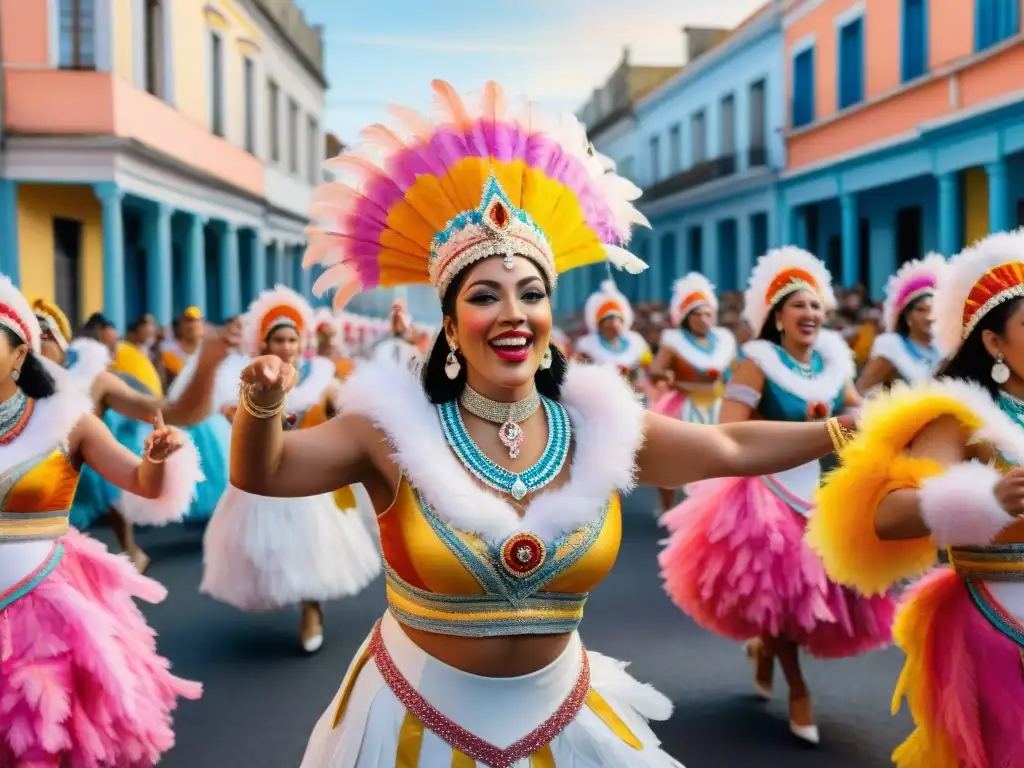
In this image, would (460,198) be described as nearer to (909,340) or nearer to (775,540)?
(775,540)

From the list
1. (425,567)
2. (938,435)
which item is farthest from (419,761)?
(938,435)

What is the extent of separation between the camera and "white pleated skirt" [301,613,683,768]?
2.65 meters

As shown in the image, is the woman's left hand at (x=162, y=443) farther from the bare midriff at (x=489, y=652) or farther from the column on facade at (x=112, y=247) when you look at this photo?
the column on facade at (x=112, y=247)

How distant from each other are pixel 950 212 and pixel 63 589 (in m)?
16.6

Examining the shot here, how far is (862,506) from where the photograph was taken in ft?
10.2

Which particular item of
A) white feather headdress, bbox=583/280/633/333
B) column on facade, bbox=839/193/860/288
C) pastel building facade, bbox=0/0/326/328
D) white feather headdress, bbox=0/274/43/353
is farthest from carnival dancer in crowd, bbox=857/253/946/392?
column on facade, bbox=839/193/860/288

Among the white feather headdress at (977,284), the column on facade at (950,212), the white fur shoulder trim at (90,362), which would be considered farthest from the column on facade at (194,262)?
the white feather headdress at (977,284)

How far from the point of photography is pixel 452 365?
2861 millimetres

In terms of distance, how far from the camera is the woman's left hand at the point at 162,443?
3484mm

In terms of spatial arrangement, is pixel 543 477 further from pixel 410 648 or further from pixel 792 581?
pixel 792 581

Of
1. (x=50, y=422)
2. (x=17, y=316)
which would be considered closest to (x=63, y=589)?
(x=50, y=422)

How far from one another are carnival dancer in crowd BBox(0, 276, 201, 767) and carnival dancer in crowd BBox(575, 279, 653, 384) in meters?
8.76

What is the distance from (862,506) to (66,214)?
18069mm

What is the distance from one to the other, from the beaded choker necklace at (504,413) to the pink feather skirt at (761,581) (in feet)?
8.25
